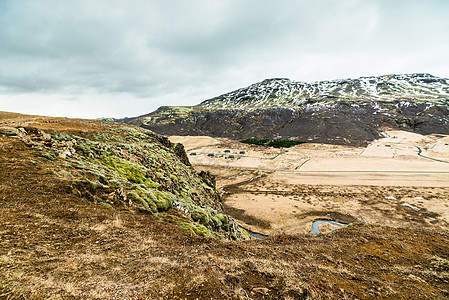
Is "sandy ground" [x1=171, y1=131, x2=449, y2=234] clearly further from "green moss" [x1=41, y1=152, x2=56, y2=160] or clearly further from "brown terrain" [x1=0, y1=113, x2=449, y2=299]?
"green moss" [x1=41, y1=152, x2=56, y2=160]

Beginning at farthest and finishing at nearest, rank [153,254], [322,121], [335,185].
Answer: [322,121] → [335,185] → [153,254]

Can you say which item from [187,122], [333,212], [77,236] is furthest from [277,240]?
[187,122]

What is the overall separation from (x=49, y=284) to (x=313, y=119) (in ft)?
449

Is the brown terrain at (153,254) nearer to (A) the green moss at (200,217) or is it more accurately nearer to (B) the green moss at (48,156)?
(B) the green moss at (48,156)

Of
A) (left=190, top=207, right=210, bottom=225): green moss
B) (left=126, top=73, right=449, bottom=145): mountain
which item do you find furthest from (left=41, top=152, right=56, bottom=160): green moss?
(left=126, top=73, right=449, bottom=145): mountain

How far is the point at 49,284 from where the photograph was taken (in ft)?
14.0

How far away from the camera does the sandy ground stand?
99.0ft

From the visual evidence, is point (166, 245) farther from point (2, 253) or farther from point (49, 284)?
point (2, 253)

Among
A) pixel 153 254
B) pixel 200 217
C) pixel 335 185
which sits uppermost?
pixel 153 254

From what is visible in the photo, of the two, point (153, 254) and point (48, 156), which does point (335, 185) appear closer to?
point (153, 254)

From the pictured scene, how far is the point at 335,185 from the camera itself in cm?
4528

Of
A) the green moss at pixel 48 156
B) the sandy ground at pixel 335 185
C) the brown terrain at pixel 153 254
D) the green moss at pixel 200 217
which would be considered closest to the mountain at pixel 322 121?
the sandy ground at pixel 335 185

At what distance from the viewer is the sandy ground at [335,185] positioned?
30188 millimetres

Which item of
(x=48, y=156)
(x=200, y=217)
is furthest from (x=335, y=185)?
(x=48, y=156)
